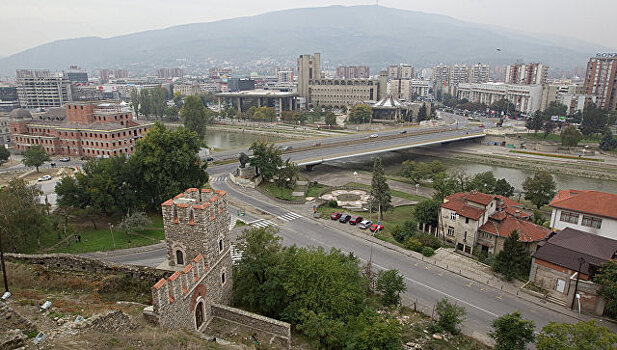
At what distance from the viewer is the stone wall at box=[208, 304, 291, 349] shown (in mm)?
18234

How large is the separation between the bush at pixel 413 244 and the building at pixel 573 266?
8.77m

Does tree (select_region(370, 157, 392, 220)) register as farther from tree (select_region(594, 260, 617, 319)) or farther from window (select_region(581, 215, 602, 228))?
tree (select_region(594, 260, 617, 319))

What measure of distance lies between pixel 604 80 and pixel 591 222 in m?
130

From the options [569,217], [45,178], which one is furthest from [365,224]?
[45,178]

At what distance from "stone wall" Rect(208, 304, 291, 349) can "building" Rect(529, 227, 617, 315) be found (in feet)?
66.9

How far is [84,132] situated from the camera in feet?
225

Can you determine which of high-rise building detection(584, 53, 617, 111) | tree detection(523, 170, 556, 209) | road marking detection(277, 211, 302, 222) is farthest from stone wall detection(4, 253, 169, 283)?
high-rise building detection(584, 53, 617, 111)

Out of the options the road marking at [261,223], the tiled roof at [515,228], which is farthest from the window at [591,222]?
the road marking at [261,223]

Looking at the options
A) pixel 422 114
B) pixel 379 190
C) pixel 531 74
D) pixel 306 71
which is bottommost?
pixel 379 190

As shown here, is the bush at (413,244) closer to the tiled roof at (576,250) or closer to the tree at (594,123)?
the tiled roof at (576,250)

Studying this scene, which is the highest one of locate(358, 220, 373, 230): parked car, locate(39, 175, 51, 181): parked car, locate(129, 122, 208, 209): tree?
locate(129, 122, 208, 209): tree

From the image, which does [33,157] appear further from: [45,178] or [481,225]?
[481,225]

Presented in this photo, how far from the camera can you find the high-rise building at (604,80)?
126500mm

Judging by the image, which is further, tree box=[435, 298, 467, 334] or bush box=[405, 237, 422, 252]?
bush box=[405, 237, 422, 252]
